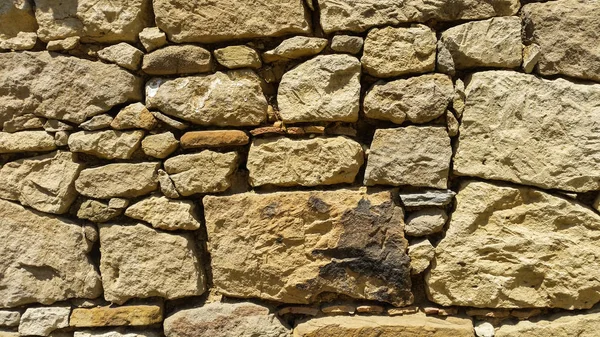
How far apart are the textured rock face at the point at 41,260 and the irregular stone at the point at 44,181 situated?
0.16 feet

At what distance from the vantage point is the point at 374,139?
6.00ft

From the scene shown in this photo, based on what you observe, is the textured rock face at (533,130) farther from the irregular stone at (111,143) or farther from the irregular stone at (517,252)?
the irregular stone at (111,143)

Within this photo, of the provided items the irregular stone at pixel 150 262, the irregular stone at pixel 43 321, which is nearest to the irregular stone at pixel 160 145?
the irregular stone at pixel 150 262

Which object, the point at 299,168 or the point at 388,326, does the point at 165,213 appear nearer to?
the point at 299,168

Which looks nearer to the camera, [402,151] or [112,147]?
[402,151]

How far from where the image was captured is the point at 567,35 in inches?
68.2

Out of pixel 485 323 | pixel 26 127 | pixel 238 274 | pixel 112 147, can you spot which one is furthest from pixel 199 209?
pixel 485 323

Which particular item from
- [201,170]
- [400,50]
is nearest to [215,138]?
[201,170]

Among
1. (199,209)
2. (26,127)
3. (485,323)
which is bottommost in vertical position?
(485,323)

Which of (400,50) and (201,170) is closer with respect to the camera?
(400,50)

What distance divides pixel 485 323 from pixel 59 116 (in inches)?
75.0

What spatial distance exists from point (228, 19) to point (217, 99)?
1.03 ft

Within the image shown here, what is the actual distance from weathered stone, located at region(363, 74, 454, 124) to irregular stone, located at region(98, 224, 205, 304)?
95 centimetres

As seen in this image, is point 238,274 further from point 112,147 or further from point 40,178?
point 40,178
